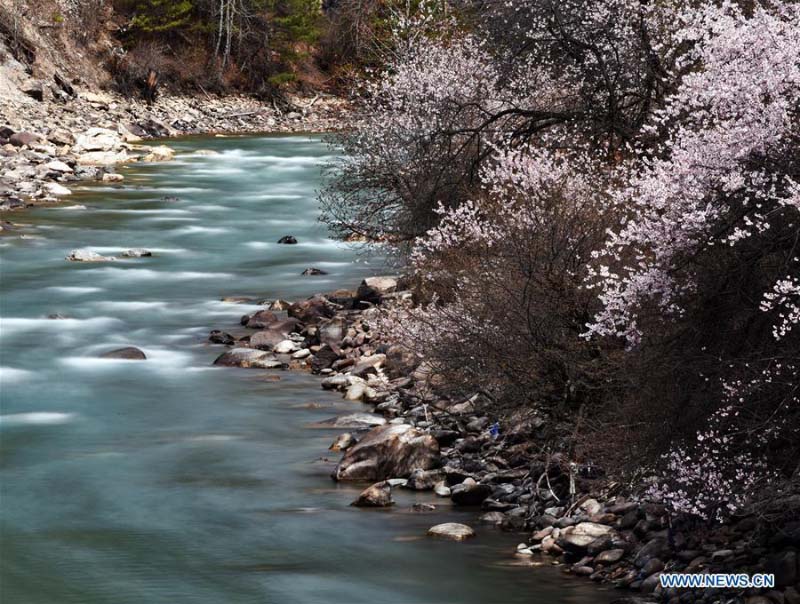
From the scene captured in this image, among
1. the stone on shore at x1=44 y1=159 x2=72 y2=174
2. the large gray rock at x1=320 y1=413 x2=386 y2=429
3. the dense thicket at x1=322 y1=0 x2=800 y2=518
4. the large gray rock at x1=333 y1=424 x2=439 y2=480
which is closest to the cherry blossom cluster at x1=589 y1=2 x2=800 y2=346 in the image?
the dense thicket at x1=322 y1=0 x2=800 y2=518

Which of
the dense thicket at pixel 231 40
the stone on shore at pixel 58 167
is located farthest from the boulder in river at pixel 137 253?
the dense thicket at pixel 231 40

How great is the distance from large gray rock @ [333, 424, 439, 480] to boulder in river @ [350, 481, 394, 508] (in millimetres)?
603

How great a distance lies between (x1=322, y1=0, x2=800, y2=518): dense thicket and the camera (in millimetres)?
7188

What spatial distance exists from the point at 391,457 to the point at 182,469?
6.91 feet

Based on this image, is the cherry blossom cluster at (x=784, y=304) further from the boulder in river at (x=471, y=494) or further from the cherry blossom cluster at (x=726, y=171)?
the boulder in river at (x=471, y=494)

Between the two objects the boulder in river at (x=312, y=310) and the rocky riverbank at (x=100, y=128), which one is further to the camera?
the rocky riverbank at (x=100, y=128)

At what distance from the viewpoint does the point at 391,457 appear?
11.0 metres

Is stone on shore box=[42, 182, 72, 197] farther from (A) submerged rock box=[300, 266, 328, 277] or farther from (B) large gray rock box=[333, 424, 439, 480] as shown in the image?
(B) large gray rock box=[333, 424, 439, 480]

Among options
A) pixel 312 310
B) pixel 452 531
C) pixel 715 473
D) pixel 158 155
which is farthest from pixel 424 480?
pixel 158 155

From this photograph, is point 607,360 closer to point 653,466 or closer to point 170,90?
point 653,466

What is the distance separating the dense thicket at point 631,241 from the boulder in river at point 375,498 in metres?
1.26

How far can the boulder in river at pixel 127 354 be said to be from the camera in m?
15.9

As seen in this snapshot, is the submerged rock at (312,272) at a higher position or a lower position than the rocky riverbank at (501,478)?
lower

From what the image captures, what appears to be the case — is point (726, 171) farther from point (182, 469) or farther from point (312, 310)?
point (312, 310)
